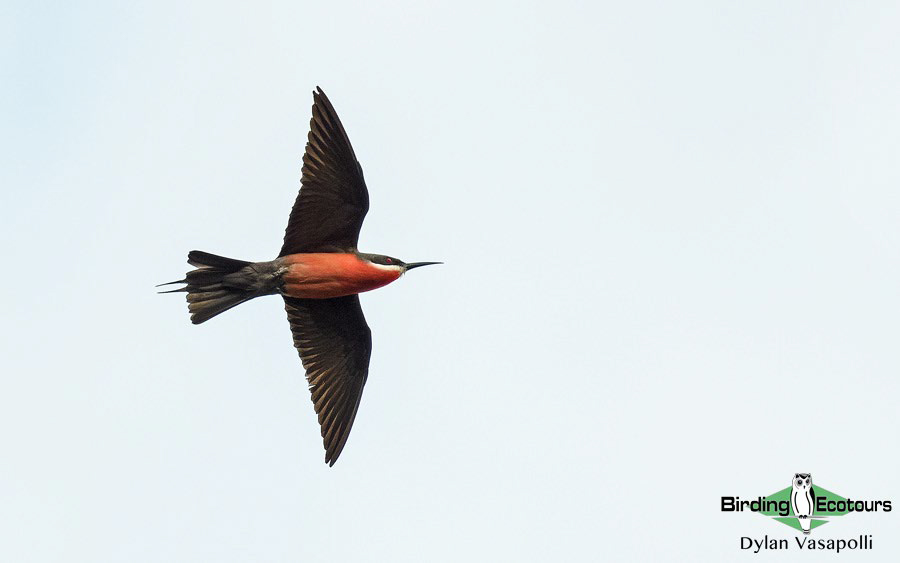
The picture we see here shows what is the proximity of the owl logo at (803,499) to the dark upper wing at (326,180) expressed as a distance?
8.28m

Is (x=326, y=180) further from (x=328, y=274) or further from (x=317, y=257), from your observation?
(x=328, y=274)

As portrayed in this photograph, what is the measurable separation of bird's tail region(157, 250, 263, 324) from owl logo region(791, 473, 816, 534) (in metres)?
9.09

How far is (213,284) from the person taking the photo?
17.9 m

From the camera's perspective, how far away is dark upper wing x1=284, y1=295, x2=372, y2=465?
19.3 m

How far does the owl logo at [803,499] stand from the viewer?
68.5 feet

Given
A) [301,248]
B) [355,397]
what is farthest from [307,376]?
[301,248]

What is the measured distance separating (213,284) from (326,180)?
2.05 m

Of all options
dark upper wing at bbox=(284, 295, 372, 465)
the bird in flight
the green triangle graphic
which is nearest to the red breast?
the bird in flight

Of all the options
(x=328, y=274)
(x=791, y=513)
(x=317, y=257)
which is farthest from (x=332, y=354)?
(x=791, y=513)

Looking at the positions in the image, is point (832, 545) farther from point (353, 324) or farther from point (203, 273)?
point (203, 273)

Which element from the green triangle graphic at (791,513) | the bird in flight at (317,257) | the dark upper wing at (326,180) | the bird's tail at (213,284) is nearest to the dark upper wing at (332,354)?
the bird in flight at (317,257)

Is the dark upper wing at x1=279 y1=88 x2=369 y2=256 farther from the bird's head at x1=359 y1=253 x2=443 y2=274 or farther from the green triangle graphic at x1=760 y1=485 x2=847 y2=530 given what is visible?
the green triangle graphic at x1=760 y1=485 x2=847 y2=530

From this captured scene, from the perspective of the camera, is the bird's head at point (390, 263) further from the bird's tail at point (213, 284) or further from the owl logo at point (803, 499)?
the owl logo at point (803, 499)

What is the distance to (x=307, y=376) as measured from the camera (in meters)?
19.4
